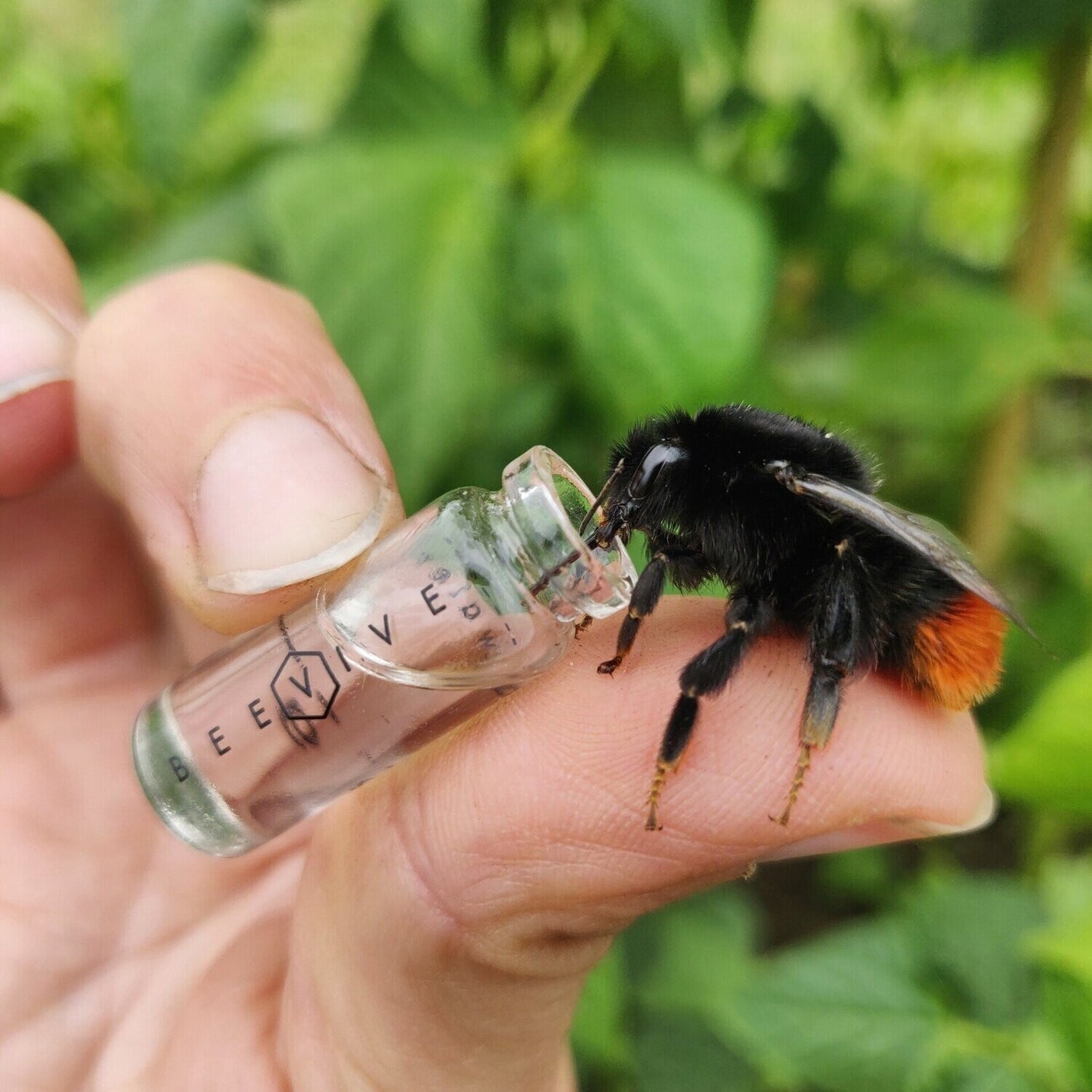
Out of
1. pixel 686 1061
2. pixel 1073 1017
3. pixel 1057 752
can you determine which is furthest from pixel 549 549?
pixel 686 1061

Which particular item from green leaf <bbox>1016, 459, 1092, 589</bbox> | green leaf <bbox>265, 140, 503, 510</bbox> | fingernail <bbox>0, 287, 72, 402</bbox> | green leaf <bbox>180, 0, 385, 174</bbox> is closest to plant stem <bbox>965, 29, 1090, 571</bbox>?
green leaf <bbox>1016, 459, 1092, 589</bbox>

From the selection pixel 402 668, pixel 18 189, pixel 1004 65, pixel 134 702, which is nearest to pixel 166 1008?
pixel 134 702

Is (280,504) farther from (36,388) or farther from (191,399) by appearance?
(36,388)

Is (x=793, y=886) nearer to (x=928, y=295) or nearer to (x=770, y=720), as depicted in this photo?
(x=928, y=295)

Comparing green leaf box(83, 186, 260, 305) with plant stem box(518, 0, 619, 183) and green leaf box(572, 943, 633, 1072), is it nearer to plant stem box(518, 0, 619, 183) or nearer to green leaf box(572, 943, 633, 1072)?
plant stem box(518, 0, 619, 183)

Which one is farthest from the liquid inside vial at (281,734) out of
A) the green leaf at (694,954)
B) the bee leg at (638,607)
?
the green leaf at (694,954)

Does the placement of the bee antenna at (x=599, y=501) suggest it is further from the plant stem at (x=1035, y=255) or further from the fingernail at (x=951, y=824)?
the plant stem at (x=1035, y=255)
